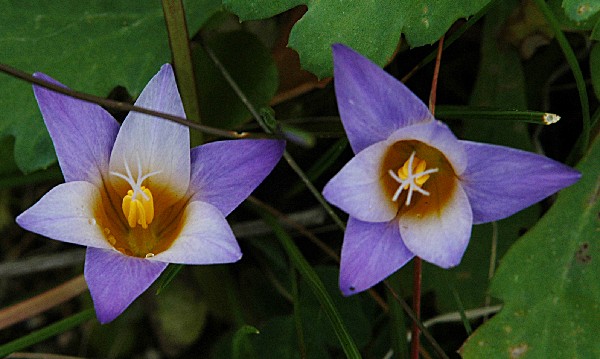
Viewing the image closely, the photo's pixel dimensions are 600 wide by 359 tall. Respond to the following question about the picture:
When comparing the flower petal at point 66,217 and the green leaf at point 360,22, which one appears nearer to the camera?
the flower petal at point 66,217

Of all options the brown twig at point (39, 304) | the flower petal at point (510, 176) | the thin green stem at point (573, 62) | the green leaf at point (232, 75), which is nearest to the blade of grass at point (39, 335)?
the brown twig at point (39, 304)

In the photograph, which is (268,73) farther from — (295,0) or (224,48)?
(295,0)

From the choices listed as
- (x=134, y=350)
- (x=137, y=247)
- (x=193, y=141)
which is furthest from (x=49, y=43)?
(x=134, y=350)

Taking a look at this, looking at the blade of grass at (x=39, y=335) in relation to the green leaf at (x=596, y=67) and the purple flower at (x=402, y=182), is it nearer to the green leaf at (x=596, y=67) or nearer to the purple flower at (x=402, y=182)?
the purple flower at (x=402, y=182)

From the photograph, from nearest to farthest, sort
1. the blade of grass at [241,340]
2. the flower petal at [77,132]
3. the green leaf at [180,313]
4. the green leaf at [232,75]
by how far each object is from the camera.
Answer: the flower petal at [77,132]
the blade of grass at [241,340]
the green leaf at [232,75]
the green leaf at [180,313]

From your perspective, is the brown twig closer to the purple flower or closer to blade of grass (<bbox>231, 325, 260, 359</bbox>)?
blade of grass (<bbox>231, 325, 260, 359</bbox>)

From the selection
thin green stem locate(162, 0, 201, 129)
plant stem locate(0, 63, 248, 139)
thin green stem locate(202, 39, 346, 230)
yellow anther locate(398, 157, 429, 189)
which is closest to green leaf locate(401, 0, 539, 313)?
thin green stem locate(202, 39, 346, 230)

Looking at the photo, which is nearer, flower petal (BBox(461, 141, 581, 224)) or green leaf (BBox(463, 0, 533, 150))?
flower petal (BBox(461, 141, 581, 224))

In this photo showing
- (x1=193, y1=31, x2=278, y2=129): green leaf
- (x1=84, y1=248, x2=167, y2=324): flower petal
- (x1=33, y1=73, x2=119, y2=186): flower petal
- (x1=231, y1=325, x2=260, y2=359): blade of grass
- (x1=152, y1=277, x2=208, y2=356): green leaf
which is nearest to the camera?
(x1=84, y1=248, x2=167, y2=324): flower petal
